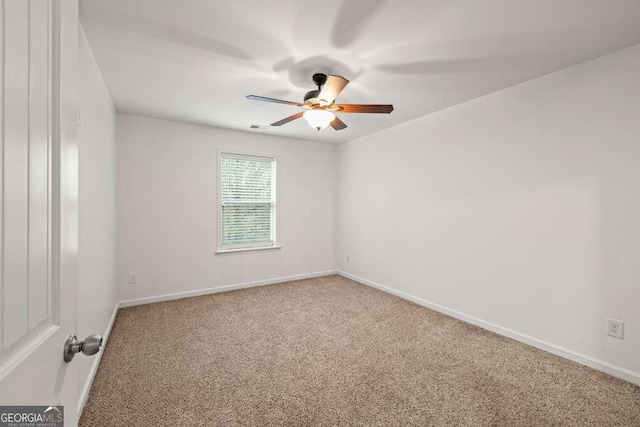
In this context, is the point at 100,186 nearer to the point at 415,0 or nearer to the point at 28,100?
the point at 28,100

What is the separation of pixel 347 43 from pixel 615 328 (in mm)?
2853

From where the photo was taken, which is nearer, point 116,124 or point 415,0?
point 415,0

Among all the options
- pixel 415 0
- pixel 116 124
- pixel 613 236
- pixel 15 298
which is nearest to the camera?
pixel 15 298

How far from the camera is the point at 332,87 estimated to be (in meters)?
2.19

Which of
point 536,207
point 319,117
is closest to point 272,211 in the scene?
point 319,117

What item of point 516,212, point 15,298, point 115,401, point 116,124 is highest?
point 116,124

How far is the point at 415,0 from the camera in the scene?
5.42ft

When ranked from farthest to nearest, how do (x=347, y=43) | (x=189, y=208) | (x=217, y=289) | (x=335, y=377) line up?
(x=217, y=289) < (x=189, y=208) < (x=335, y=377) < (x=347, y=43)

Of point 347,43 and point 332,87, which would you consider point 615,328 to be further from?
point 347,43

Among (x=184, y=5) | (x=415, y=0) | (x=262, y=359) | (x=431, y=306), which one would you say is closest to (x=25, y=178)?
(x=184, y=5)

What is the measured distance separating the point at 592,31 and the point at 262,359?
3306 millimetres

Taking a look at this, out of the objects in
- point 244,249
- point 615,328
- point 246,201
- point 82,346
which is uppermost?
point 246,201

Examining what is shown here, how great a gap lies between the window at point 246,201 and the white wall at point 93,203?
4.96ft

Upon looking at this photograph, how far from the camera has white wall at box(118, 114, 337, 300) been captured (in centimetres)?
366
